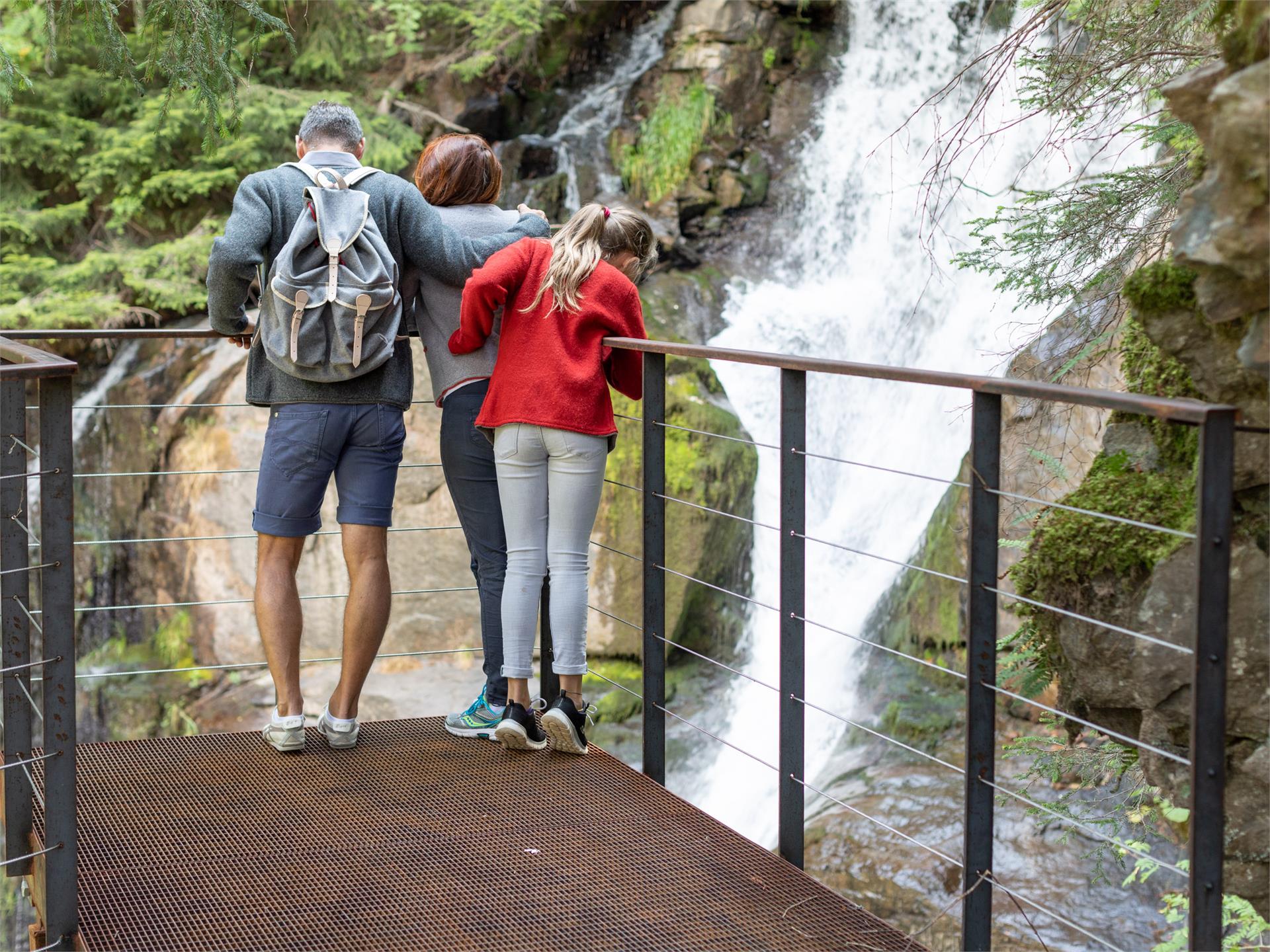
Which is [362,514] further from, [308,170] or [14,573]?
[14,573]

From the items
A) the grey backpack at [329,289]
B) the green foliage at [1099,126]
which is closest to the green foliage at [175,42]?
the grey backpack at [329,289]

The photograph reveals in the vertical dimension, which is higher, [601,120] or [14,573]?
[601,120]

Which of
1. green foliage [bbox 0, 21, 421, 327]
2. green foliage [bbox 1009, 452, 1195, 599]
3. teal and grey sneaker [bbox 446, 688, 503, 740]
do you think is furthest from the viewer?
green foliage [bbox 0, 21, 421, 327]

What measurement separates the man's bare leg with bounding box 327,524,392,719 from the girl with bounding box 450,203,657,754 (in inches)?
15.3

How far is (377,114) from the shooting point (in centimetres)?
1129

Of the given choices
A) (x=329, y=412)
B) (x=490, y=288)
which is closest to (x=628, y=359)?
(x=490, y=288)

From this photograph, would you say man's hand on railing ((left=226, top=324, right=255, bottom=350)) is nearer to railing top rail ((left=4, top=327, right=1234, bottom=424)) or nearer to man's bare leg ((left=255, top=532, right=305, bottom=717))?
railing top rail ((left=4, top=327, right=1234, bottom=424))

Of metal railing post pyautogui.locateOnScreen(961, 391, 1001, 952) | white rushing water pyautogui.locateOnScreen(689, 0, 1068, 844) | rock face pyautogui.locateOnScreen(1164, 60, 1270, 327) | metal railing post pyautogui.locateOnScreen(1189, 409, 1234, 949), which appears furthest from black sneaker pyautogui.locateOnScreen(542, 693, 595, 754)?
white rushing water pyautogui.locateOnScreen(689, 0, 1068, 844)

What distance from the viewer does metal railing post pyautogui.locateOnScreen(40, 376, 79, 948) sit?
2750 mm

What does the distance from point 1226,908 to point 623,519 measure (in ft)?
15.6

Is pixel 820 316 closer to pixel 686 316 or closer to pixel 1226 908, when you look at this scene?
pixel 686 316

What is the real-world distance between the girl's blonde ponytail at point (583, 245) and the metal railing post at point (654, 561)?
34 cm

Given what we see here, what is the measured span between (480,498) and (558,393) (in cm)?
55

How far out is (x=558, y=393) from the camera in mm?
3725
